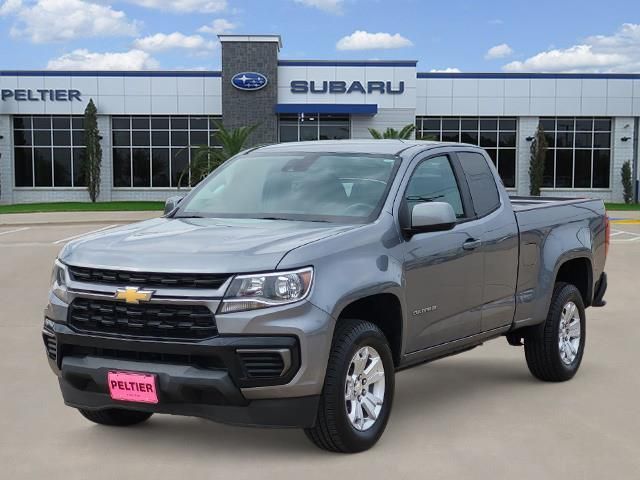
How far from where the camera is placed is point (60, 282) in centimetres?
539

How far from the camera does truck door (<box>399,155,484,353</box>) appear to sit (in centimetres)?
585

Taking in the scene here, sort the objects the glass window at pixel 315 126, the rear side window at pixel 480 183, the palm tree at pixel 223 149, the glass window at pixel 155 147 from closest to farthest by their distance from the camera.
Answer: the rear side window at pixel 480 183, the palm tree at pixel 223 149, the glass window at pixel 315 126, the glass window at pixel 155 147

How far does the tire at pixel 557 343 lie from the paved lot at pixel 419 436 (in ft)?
0.37

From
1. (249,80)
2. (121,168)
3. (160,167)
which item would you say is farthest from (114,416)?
(121,168)

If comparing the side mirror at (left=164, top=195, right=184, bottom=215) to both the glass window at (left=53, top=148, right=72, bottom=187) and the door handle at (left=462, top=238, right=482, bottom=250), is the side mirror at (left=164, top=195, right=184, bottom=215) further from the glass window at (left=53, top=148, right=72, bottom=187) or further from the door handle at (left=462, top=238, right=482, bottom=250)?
the glass window at (left=53, top=148, right=72, bottom=187)

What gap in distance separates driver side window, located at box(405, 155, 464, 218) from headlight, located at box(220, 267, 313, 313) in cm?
136

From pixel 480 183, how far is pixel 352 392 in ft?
7.64

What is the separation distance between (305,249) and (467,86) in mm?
44829

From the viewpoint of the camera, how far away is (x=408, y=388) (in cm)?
721

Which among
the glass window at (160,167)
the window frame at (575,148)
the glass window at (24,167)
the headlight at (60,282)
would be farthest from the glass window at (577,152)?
the headlight at (60,282)

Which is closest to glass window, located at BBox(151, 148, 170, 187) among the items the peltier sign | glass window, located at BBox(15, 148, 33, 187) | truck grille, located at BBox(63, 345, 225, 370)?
the peltier sign

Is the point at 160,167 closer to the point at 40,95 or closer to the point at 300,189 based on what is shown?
the point at 40,95

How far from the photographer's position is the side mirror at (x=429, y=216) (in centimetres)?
Answer: 566

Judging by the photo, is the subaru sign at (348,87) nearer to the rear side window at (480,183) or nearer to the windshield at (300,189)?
the rear side window at (480,183)
